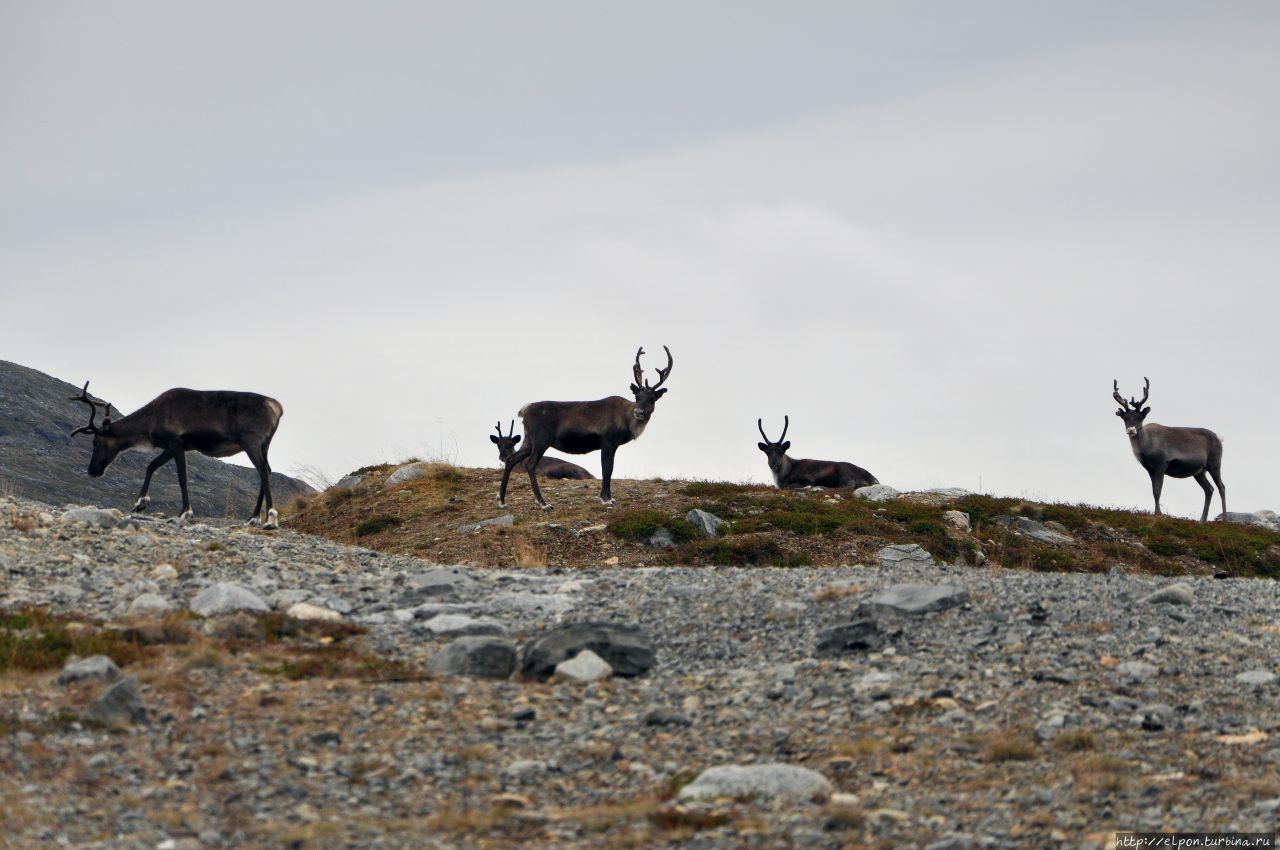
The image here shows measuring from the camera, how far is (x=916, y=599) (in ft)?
48.6

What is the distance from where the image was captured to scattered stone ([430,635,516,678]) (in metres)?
13.0

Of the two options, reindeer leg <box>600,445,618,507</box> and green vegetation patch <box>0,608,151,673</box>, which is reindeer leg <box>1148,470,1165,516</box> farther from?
green vegetation patch <box>0,608,151,673</box>

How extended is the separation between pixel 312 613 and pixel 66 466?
255 ft

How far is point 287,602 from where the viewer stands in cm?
1502

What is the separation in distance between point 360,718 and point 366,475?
2205cm

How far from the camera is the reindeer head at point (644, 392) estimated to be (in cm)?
2852

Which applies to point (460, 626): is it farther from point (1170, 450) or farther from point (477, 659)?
point (1170, 450)

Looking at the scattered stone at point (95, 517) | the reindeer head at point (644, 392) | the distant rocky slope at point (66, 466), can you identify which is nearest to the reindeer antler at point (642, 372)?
the reindeer head at point (644, 392)

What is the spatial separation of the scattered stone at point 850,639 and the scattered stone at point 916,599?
0.67 metres

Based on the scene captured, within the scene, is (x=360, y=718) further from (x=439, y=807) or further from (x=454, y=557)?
(x=454, y=557)

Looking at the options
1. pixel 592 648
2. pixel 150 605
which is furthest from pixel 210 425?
pixel 592 648

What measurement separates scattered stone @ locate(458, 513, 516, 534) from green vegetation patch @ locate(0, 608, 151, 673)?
40.9 ft

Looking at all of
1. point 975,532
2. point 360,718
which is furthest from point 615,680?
point 975,532

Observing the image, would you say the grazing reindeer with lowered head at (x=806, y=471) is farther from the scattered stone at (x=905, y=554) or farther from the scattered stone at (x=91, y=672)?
the scattered stone at (x=91, y=672)
